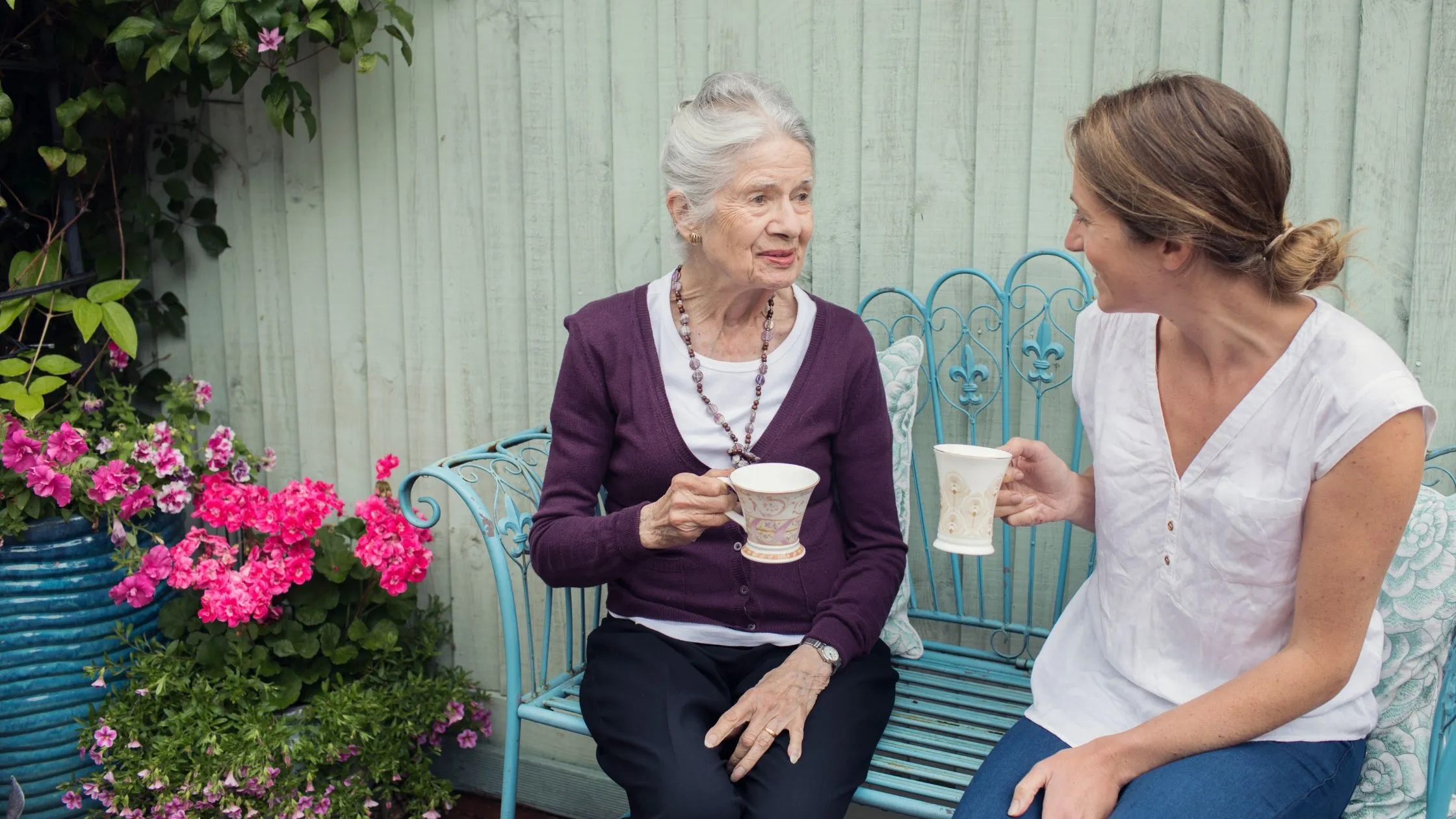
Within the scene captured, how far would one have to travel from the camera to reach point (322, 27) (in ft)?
9.29

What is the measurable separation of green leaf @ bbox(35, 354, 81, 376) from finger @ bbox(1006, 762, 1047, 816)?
249cm

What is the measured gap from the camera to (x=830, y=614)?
85.4 inches

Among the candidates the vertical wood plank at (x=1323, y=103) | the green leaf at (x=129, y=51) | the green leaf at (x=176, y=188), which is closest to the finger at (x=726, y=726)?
the vertical wood plank at (x=1323, y=103)

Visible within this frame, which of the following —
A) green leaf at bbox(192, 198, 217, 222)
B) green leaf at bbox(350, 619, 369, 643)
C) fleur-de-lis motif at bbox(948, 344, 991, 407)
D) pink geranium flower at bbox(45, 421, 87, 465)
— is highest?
green leaf at bbox(192, 198, 217, 222)

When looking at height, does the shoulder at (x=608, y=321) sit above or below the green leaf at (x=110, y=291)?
above

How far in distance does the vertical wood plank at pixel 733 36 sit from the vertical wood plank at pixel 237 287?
149 centimetres

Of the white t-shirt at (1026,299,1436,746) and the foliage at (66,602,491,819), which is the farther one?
the foliage at (66,602,491,819)

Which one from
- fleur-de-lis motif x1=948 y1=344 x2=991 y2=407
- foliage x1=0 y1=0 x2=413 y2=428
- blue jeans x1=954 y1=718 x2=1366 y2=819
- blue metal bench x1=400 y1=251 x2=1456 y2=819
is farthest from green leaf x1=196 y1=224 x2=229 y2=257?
blue jeans x1=954 y1=718 x2=1366 y2=819

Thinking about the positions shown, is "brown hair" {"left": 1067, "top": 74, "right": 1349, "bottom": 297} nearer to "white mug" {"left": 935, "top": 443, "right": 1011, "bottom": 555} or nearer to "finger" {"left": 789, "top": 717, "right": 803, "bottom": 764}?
"white mug" {"left": 935, "top": 443, "right": 1011, "bottom": 555}

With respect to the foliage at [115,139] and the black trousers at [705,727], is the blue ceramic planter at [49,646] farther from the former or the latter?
the black trousers at [705,727]

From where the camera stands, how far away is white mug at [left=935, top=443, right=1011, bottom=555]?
183cm

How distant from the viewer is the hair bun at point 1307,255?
1646mm

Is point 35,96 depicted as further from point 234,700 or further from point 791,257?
point 791,257

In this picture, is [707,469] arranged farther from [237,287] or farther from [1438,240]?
[237,287]
